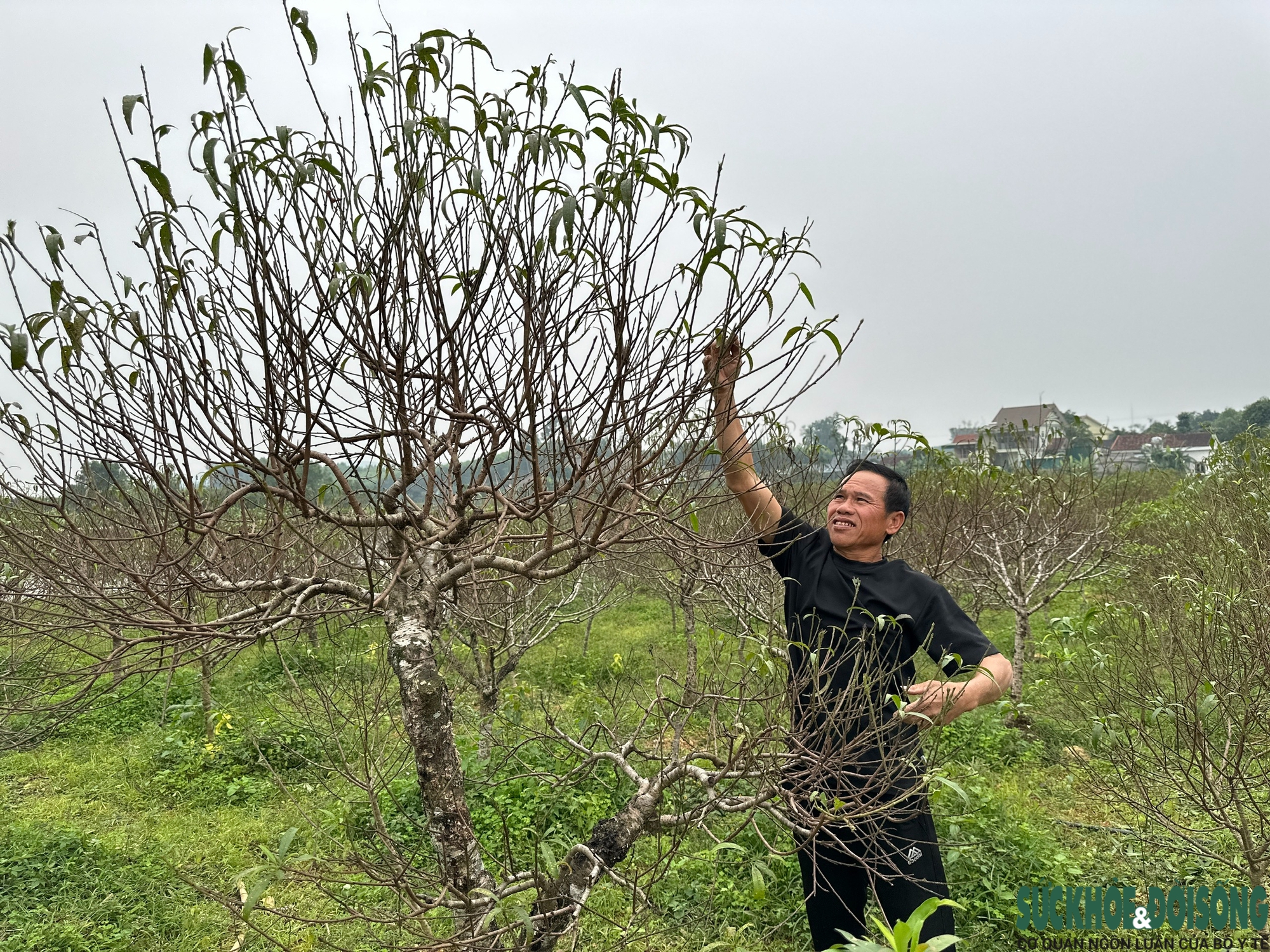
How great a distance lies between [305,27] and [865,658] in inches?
94.2

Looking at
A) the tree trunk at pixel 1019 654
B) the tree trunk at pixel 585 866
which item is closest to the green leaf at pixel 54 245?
the tree trunk at pixel 585 866

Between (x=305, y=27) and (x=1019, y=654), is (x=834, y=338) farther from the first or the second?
(x=1019, y=654)

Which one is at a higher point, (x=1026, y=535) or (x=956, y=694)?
(x=1026, y=535)

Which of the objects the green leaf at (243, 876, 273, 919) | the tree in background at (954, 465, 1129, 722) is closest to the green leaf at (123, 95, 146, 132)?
the green leaf at (243, 876, 273, 919)

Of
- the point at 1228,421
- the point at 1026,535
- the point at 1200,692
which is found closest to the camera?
the point at 1200,692

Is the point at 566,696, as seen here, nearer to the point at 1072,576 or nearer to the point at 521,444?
the point at 1072,576

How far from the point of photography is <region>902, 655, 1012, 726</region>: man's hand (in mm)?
2010

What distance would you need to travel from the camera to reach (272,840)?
194 inches

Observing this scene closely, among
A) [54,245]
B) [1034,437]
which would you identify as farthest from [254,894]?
[1034,437]

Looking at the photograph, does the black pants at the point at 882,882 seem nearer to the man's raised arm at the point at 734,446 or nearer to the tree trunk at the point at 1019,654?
the man's raised arm at the point at 734,446

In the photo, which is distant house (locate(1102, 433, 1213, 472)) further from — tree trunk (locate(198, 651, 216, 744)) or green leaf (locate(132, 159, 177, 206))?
tree trunk (locate(198, 651, 216, 744))

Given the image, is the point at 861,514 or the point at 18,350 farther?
the point at 861,514

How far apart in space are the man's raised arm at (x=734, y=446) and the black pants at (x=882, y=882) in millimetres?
1134

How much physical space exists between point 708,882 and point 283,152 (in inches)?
175
